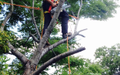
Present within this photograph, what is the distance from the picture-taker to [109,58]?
81.6 ft

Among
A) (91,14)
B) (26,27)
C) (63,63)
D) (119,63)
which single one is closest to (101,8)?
(91,14)

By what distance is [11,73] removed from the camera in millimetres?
2398

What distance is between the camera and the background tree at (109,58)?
24038 mm

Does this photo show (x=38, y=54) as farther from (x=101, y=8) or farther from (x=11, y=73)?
(x=101, y=8)

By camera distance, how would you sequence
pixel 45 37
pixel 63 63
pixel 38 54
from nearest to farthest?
1. pixel 45 37
2. pixel 38 54
3. pixel 63 63

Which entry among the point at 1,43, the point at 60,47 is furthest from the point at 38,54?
the point at 60,47

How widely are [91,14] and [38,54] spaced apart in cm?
365

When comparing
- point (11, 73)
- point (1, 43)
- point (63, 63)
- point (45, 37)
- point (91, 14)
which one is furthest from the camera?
point (91, 14)

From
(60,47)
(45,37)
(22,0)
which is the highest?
(22,0)

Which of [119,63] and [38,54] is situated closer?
[38,54]

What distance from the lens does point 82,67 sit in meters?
5.51

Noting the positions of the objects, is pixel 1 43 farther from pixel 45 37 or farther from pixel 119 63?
pixel 119 63

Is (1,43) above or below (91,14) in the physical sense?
below

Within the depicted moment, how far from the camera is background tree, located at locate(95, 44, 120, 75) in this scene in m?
24.0
